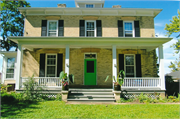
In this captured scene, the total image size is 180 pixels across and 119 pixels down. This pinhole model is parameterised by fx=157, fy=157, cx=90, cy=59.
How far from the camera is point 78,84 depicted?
13.3 m

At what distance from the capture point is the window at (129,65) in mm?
13420

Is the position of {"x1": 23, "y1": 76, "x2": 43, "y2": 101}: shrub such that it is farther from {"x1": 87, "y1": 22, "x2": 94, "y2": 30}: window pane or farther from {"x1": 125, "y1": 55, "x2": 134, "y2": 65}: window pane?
{"x1": 125, "y1": 55, "x2": 134, "y2": 65}: window pane

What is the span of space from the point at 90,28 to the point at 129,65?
4.70 m

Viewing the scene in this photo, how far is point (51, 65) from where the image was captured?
13461mm

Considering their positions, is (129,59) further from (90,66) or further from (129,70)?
(90,66)

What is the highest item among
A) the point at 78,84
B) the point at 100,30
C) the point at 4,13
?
the point at 4,13

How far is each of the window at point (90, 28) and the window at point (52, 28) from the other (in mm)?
2689

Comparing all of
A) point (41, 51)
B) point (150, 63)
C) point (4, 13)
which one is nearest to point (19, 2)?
point (4, 13)

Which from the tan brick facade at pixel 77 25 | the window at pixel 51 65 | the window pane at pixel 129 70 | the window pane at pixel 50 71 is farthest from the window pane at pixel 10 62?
the window pane at pixel 129 70

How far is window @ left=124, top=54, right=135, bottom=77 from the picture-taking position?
13.4 m

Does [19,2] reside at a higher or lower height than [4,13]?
higher

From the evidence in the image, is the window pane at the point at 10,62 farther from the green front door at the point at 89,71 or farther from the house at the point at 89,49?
the green front door at the point at 89,71

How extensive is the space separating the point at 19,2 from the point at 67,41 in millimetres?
18262

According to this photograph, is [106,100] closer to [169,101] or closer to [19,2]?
[169,101]
